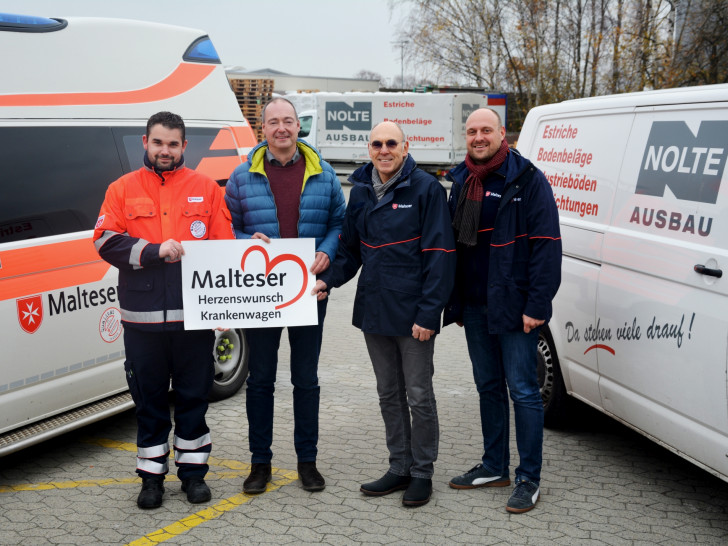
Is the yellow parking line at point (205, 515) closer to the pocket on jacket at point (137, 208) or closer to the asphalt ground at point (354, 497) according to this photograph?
the asphalt ground at point (354, 497)

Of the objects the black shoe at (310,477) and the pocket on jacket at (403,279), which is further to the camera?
the black shoe at (310,477)

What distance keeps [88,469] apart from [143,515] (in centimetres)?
82

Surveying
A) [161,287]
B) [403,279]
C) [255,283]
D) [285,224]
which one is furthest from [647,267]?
[161,287]

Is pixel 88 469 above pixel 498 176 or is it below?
below

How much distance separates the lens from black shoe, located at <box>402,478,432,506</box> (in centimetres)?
417

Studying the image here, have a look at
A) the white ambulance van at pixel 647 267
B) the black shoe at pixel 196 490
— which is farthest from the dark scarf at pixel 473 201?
the black shoe at pixel 196 490

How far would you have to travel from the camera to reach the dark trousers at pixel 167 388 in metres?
4.09

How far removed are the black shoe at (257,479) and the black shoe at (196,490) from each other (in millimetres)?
213

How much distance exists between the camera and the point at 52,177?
180 inches

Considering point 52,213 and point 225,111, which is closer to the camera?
point 52,213

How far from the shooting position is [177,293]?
4.09 metres

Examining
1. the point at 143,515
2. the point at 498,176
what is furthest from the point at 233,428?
the point at 498,176

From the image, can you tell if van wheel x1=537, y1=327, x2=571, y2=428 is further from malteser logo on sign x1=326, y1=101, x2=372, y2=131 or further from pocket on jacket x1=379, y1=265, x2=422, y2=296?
malteser logo on sign x1=326, y1=101, x2=372, y2=131

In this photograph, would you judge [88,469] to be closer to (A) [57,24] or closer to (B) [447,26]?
(A) [57,24]
